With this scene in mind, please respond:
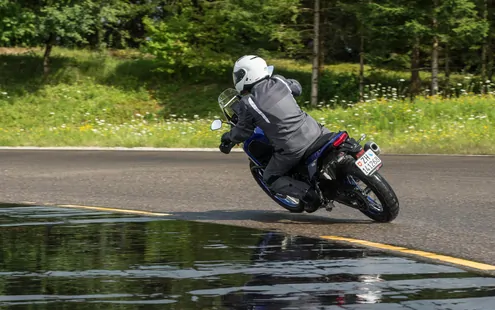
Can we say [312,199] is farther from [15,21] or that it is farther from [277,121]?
Answer: [15,21]

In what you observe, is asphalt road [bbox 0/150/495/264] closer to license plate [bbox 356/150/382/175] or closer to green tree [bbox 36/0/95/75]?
license plate [bbox 356/150/382/175]

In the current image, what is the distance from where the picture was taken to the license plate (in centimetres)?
1004

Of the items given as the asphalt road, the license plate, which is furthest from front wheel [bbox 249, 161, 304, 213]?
the license plate

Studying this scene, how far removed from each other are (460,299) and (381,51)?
35.5 metres

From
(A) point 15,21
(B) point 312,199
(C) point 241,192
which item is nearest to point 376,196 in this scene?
(B) point 312,199

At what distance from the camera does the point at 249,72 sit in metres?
10.7

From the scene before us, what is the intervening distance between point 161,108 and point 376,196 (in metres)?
36.7

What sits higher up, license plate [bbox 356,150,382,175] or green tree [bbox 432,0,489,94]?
green tree [bbox 432,0,489,94]

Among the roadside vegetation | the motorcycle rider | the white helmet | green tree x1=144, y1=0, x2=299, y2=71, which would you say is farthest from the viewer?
green tree x1=144, y1=0, x2=299, y2=71

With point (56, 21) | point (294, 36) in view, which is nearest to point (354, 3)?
point (294, 36)

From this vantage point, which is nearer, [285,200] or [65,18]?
[285,200]

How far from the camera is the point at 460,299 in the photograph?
6.45 metres

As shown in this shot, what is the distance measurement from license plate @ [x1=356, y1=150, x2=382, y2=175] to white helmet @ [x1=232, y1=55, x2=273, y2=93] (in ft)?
4.56

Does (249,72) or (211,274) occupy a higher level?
(249,72)
